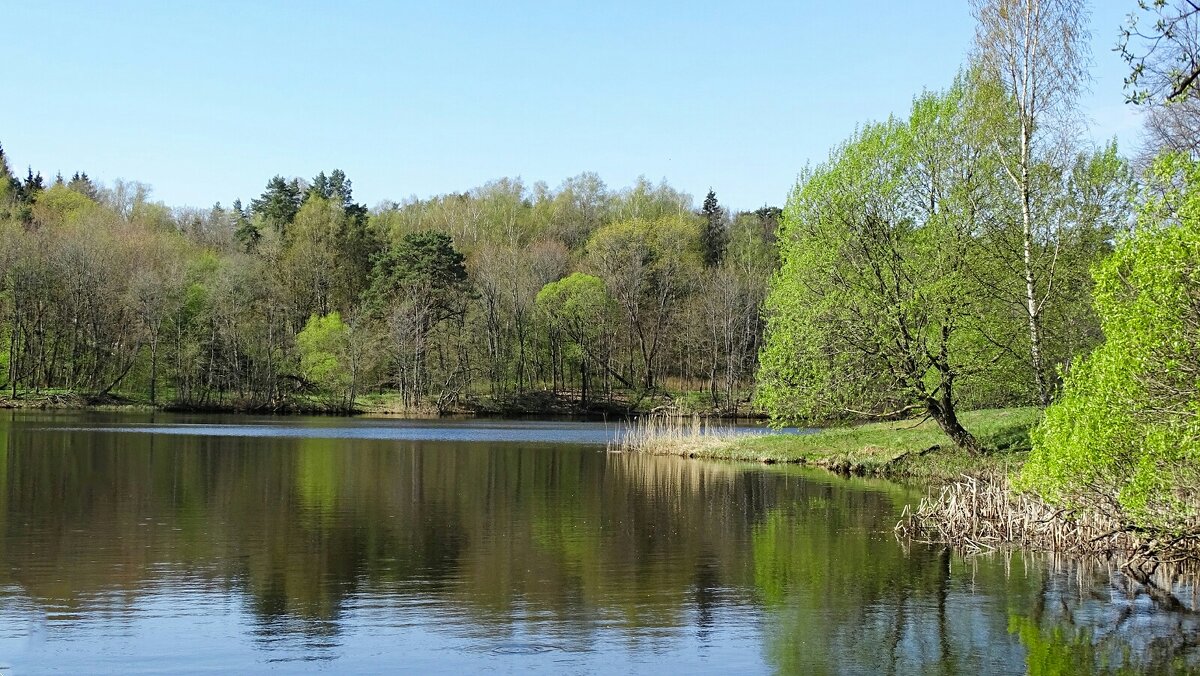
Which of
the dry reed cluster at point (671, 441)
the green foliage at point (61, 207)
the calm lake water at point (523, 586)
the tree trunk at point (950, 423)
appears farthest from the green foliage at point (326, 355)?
the tree trunk at point (950, 423)

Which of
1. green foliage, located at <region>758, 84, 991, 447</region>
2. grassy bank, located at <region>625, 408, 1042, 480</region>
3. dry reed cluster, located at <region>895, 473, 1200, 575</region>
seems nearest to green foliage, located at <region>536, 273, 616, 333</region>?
grassy bank, located at <region>625, 408, 1042, 480</region>

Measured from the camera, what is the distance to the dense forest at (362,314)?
269 feet

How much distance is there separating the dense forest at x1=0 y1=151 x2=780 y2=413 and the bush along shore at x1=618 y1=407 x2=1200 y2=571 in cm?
3479

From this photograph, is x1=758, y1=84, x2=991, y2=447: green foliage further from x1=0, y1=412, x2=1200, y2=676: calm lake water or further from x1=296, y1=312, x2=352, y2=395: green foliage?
x1=296, y1=312, x2=352, y2=395: green foliage

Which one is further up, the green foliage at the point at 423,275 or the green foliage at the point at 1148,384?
the green foliage at the point at 423,275

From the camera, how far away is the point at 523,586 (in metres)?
16.5

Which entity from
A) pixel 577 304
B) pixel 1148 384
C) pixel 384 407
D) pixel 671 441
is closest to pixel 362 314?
pixel 384 407

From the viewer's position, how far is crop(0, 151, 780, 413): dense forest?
82.0 metres

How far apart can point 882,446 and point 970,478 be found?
14.2 metres

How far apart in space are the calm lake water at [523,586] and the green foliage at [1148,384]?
1661 mm

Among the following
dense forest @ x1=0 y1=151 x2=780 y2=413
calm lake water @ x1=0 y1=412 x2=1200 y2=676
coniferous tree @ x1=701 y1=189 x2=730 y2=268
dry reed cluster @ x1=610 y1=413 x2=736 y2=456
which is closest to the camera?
calm lake water @ x1=0 y1=412 x2=1200 y2=676

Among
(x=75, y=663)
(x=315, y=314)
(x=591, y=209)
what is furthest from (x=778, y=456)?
(x=591, y=209)

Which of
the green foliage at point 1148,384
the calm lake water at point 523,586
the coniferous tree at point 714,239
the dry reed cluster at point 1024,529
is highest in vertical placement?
the coniferous tree at point 714,239

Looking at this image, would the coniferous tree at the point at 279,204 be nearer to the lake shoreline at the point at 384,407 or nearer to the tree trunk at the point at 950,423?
the lake shoreline at the point at 384,407
